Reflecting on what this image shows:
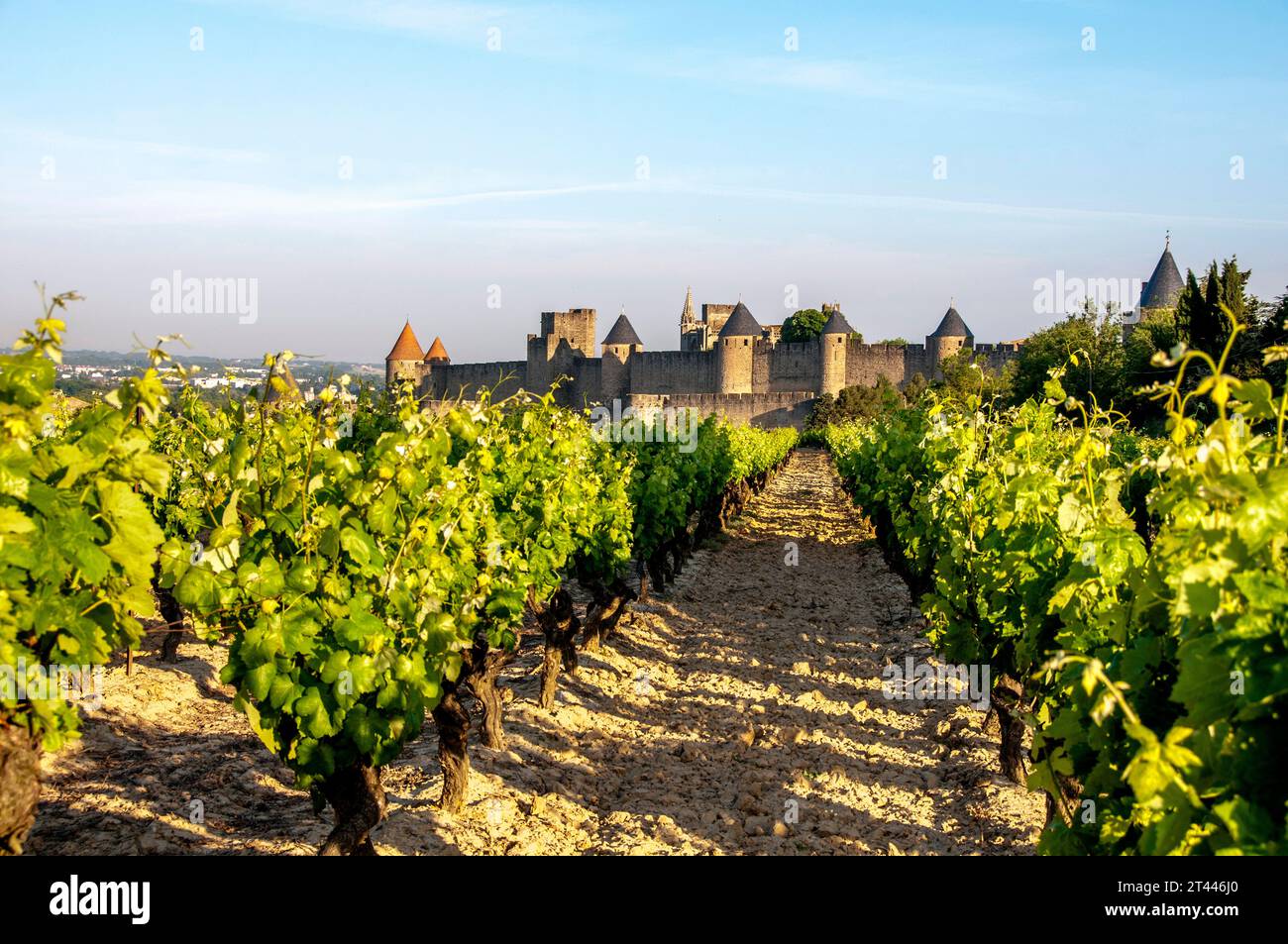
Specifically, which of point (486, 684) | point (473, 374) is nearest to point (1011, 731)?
point (486, 684)

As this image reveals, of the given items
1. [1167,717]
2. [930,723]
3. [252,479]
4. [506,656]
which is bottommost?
[930,723]

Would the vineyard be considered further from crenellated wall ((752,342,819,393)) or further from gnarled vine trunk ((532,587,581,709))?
crenellated wall ((752,342,819,393))

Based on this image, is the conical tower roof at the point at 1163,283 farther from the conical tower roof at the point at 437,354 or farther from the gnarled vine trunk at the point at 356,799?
the gnarled vine trunk at the point at 356,799

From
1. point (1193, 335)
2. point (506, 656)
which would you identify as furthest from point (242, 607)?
point (1193, 335)

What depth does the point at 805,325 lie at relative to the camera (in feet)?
244

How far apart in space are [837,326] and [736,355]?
523 cm

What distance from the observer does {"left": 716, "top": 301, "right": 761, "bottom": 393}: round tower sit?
55.6 metres

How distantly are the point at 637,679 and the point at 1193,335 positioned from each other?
82.0 feet

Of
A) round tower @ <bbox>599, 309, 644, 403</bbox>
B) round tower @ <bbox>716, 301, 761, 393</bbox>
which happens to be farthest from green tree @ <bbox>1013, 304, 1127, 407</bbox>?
round tower @ <bbox>599, 309, 644, 403</bbox>

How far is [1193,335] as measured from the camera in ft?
92.2

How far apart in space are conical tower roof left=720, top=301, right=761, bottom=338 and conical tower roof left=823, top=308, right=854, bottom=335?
3.91m

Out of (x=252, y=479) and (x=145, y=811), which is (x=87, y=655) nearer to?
(x=252, y=479)

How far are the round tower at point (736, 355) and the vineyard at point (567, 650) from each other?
45677 mm

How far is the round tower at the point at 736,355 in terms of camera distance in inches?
2189
